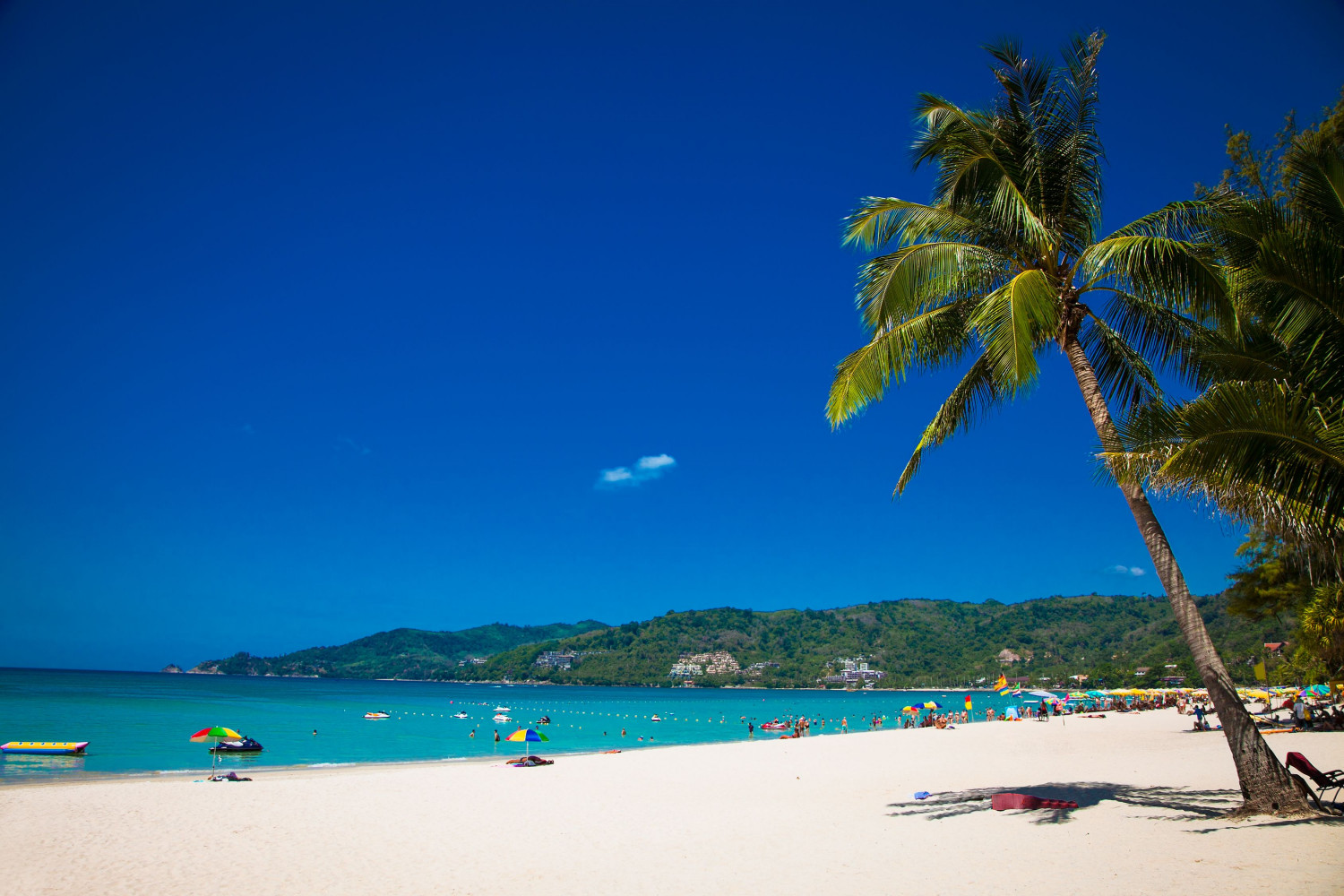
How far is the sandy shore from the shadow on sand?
6 centimetres

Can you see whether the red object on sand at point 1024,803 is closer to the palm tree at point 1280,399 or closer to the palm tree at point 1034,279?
the palm tree at point 1034,279

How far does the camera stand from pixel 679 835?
9.84 m

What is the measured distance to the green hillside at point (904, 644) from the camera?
5472 inches

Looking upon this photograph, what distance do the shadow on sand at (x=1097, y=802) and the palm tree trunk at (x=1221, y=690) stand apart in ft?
0.82

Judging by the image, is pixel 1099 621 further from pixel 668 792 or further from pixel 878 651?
pixel 668 792

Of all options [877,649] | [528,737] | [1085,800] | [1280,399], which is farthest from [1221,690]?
[877,649]

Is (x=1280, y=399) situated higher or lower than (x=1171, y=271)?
lower

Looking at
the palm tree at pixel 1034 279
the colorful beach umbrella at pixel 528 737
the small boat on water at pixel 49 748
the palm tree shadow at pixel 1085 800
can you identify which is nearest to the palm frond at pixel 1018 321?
the palm tree at pixel 1034 279

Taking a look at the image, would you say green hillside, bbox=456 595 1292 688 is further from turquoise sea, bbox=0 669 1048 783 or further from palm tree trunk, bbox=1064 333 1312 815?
palm tree trunk, bbox=1064 333 1312 815

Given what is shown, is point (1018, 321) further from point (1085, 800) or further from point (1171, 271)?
point (1085, 800)

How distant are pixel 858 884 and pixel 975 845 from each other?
1.98 metres

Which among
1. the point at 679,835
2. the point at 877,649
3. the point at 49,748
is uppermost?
the point at 679,835

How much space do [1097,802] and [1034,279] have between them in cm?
803

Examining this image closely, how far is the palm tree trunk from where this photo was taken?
735 cm
